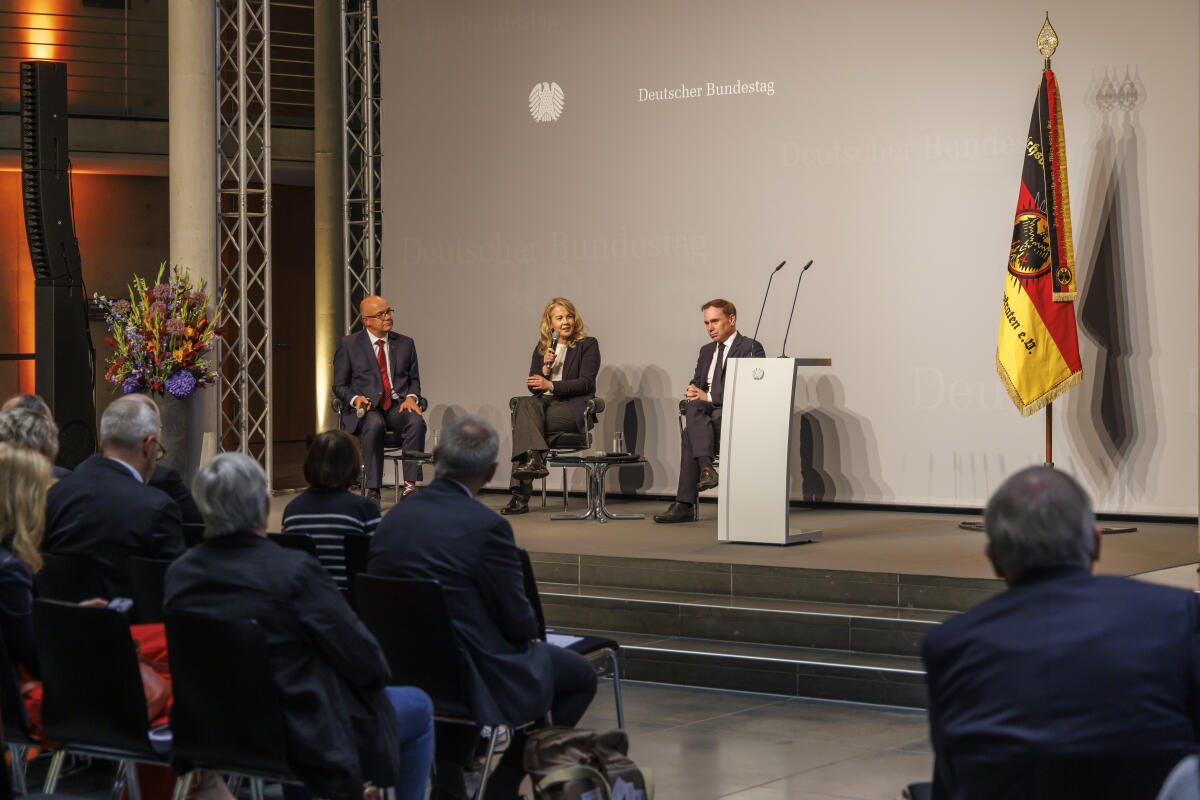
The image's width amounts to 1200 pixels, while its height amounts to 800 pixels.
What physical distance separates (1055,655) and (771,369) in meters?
4.79

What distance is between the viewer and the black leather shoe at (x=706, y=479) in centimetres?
768

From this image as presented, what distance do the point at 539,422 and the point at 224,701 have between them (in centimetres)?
539

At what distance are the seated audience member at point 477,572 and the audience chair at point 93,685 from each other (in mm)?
716

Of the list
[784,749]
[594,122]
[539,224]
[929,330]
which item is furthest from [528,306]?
[784,749]

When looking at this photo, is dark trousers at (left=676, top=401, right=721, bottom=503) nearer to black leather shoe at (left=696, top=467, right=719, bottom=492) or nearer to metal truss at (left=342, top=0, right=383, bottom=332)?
black leather shoe at (left=696, top=467, right=719, bottom=492)

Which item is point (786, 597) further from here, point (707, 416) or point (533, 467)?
point (533, 467)

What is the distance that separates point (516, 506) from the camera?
27.4 feet

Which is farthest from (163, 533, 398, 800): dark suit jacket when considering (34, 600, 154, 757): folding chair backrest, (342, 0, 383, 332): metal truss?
(342, 0, 383, 332): metal truss

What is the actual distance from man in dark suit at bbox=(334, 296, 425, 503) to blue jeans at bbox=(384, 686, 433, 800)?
494 centimetres

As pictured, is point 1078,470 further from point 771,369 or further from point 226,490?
point 226,490

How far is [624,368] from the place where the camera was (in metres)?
9.02

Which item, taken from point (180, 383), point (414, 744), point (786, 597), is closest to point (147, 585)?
point (414, 744)

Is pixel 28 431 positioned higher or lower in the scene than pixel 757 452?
higher

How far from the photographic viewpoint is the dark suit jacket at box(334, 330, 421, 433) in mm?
8328
